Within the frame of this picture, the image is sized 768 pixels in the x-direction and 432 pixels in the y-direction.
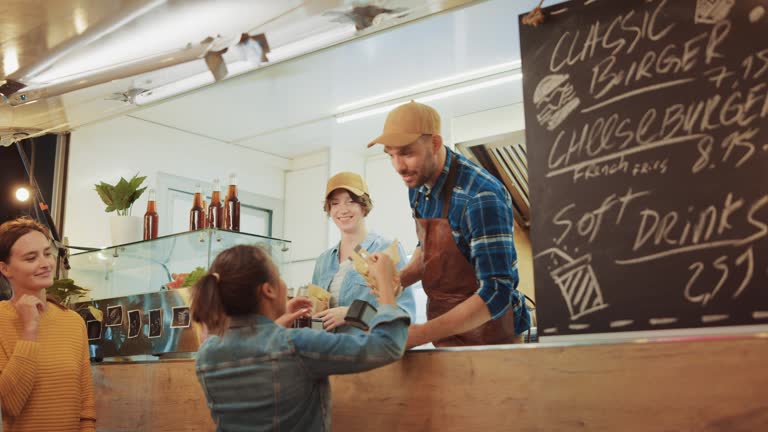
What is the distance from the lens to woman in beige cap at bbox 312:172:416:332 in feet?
10.2

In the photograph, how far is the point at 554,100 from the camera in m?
1.83

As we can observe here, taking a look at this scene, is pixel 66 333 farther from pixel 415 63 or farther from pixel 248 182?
pixel 248 182

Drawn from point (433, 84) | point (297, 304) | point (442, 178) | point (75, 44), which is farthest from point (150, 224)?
point (433, 84)

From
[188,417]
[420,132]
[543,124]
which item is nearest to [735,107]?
[543,124]

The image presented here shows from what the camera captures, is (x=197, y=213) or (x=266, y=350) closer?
(x=266, y=350)

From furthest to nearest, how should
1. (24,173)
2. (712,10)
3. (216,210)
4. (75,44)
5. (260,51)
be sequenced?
(24,173), (75,44), (216,210), (260,51), (712,10)

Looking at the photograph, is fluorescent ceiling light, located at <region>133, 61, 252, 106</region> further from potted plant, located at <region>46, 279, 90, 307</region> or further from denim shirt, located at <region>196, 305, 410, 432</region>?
denim shirt, located at <region>196, 305, 410, 432</region>

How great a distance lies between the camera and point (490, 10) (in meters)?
3.69

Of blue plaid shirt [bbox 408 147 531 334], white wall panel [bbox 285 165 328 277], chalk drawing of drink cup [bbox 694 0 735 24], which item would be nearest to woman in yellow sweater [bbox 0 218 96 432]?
blue plaid shirt [bbox 408 147 531 334]

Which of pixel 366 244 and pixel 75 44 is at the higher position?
pixel 75 44

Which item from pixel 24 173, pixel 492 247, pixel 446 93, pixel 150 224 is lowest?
pixel 492 247

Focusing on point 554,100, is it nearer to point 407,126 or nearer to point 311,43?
point 407,126

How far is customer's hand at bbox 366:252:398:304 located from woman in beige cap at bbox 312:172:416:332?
1056mm

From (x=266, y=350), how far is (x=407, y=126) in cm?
80
